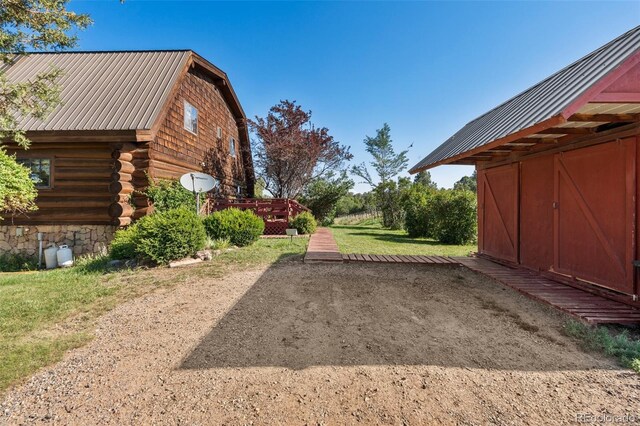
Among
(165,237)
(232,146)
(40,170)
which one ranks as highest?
(232,146)

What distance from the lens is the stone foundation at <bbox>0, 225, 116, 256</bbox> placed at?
812 centimetres

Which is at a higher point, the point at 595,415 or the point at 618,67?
the point at 618,67

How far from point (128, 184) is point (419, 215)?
11.4 metres

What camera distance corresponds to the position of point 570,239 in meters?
4.82

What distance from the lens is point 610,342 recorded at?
116 inches

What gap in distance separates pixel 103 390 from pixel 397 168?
1337 inches

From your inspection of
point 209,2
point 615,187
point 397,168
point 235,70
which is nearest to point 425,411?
point 615,187

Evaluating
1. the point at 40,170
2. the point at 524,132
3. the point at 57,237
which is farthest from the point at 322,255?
the point at 40,170

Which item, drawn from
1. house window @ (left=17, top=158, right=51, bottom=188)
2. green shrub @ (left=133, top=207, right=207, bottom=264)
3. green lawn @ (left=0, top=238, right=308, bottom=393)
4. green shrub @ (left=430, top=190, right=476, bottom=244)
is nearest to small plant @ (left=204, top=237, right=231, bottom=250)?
green lawn @ (left=0, top=238, right=308, bottom=393)

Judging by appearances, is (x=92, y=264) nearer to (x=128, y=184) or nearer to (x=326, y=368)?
(x=128, y=184)

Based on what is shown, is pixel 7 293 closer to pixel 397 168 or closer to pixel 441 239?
pixel 441 239

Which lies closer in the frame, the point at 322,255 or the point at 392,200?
the point at 322,255

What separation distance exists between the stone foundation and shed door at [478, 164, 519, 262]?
1041cm

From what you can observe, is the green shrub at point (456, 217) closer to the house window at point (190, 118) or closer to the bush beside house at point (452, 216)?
the bush beside house at point (452, 216)
